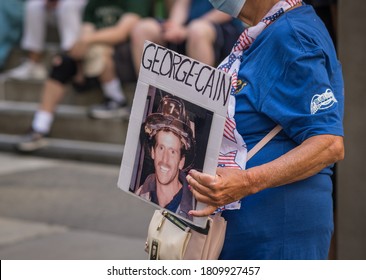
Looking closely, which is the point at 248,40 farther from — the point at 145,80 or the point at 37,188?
the point at 37,188

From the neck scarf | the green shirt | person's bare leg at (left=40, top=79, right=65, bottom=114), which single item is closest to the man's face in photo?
the neck scarf

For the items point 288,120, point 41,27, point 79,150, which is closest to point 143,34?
point 79,150

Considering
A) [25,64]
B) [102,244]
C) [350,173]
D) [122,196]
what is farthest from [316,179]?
[25,64]

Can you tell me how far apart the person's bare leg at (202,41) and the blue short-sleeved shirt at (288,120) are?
534 centimetres

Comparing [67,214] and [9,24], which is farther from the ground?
[9,24]

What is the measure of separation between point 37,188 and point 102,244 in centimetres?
188

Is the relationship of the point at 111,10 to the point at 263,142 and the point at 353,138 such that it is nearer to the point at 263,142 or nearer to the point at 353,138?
the point at 353,138

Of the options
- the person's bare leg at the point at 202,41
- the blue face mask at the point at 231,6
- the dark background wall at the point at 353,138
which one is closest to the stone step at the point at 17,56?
the person's bare leg at the point at 202,41

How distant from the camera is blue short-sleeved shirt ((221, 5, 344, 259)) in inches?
96.4

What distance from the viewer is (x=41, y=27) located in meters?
9.88

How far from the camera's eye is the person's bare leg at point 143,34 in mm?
8352

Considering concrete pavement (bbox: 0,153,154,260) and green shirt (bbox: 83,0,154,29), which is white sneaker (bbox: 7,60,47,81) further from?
concrete pavement (bbox: 0,153,154,260)

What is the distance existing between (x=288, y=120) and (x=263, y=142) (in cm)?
14

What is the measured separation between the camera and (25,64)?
1023cm
